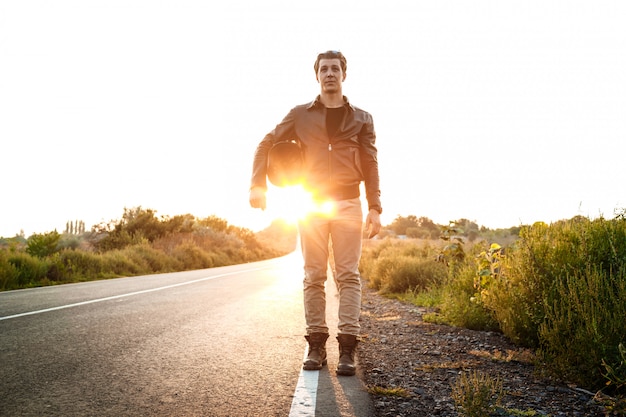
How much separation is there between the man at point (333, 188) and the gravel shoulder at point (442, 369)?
1.65 ft

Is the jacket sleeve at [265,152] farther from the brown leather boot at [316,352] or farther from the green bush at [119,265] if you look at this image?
the green bush at [119,265]

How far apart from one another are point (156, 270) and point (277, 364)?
15.3m

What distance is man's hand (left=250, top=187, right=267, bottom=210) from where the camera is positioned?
13.2 ft

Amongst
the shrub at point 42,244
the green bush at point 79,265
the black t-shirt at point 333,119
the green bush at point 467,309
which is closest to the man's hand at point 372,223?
the black t-shirt at point 333,119

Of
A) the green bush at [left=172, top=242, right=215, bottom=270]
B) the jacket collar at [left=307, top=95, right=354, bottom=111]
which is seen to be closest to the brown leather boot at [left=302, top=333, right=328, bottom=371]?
the jacket collar at [left=307, top=95, right=354, bottom=111]

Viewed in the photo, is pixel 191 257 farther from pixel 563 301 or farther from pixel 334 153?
pixel 563 301

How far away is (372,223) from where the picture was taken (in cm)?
401

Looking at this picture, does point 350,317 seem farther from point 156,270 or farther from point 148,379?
point 156,270

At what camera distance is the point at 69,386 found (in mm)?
3191

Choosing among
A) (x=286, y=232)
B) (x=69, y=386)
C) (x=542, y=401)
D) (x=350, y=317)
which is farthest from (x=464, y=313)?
(x=286, y=232)

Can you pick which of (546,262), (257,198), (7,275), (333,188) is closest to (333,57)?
(333,188)

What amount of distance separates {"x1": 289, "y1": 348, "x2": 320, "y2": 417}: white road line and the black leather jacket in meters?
1.37

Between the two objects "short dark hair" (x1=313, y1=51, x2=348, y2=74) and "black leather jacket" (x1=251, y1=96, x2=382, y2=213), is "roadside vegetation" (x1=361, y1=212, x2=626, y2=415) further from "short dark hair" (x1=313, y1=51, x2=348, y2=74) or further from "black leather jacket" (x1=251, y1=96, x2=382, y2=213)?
"short dark hair" (x1=313, y1=51, x2=348, y2=74)

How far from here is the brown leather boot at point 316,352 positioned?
3697 millimetres
